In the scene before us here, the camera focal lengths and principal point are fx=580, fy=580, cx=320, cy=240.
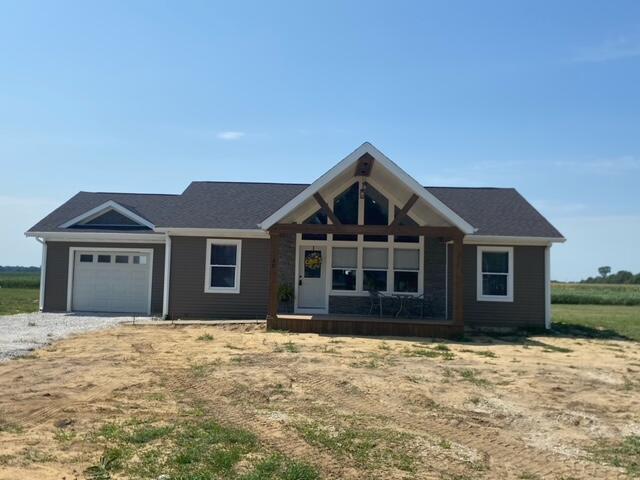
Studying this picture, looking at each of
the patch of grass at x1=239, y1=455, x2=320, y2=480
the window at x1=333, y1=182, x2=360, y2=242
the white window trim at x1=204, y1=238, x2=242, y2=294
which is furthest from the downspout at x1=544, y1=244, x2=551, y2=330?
the patch of grass at x1=239, y1=455, x2=320, y2=480

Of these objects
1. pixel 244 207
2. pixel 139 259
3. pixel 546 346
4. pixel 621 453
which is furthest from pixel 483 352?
pixel 139 259

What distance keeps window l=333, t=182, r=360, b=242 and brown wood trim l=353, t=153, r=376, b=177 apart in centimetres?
95

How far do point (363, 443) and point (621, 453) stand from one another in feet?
7.91

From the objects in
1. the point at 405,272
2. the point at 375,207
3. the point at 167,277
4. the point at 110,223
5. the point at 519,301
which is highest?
the point at 375,207

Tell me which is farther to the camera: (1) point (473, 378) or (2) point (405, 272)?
(2) point (405, 272)

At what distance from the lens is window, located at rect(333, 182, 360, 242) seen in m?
16.9

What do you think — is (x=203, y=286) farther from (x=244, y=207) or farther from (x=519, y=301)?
(x=519, y=301)

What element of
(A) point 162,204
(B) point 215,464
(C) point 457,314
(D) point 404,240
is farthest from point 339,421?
(A) point 162,204

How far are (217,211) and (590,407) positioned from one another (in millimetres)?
13222

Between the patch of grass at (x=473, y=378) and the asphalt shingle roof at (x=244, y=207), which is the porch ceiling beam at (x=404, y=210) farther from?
the patch of grass at (x=473, y=378)

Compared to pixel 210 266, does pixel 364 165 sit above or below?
above

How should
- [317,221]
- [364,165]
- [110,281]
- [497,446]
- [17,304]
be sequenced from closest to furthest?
[497,446] → [364,165] → [317,221] → [110,281] → [17,304]

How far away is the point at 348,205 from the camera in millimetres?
16984

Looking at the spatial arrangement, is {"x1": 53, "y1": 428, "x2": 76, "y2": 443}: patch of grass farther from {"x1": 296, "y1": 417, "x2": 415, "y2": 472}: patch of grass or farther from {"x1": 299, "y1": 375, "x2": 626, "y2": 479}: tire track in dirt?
{"x1": 299, "y1": 375, "x2": 626, "y2": 479}: tire track in dirt
